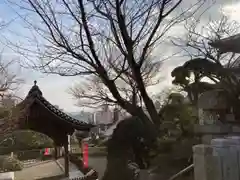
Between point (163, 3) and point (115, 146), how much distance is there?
414 centimetres

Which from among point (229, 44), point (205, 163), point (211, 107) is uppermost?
point (229, 44)

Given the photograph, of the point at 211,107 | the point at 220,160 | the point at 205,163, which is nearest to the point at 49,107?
the point at 211,107

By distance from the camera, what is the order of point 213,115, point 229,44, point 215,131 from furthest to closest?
point 229,44, point 213,115, point 215,131

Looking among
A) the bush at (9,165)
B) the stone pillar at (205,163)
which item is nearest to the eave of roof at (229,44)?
the stone pillar at (205,163)

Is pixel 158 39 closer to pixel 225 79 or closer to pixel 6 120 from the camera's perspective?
pixel 225 79

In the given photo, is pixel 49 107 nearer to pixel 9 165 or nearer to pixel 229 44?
pixel 9 165

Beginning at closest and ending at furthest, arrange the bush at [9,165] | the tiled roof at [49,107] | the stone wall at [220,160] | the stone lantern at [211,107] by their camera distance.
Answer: the stone wall at [220,160] → the stone lantern at [211,107] → the tiled roof at [49,107] → the bush at [9,165]

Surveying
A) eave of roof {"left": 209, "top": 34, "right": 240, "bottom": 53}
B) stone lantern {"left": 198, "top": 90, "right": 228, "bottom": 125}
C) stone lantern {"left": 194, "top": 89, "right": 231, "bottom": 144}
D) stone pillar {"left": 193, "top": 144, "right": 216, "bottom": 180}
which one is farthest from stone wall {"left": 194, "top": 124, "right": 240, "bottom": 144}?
stone pillar {"left": 193, "top": 144, "right": 216, "bottom": 180}

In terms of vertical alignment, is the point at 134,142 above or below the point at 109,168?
above

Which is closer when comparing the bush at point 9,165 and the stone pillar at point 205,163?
the stone pillar at point 205,163

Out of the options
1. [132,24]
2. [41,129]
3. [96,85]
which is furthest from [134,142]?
[96,85]

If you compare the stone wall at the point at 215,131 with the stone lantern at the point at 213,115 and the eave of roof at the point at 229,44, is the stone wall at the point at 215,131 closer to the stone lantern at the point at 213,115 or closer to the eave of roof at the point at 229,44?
the stone lantern at the point at 213,115

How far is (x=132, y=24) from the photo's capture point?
8789mm

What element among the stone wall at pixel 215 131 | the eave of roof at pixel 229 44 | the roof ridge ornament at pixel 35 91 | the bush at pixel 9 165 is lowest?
the bush at pixel 9 165
